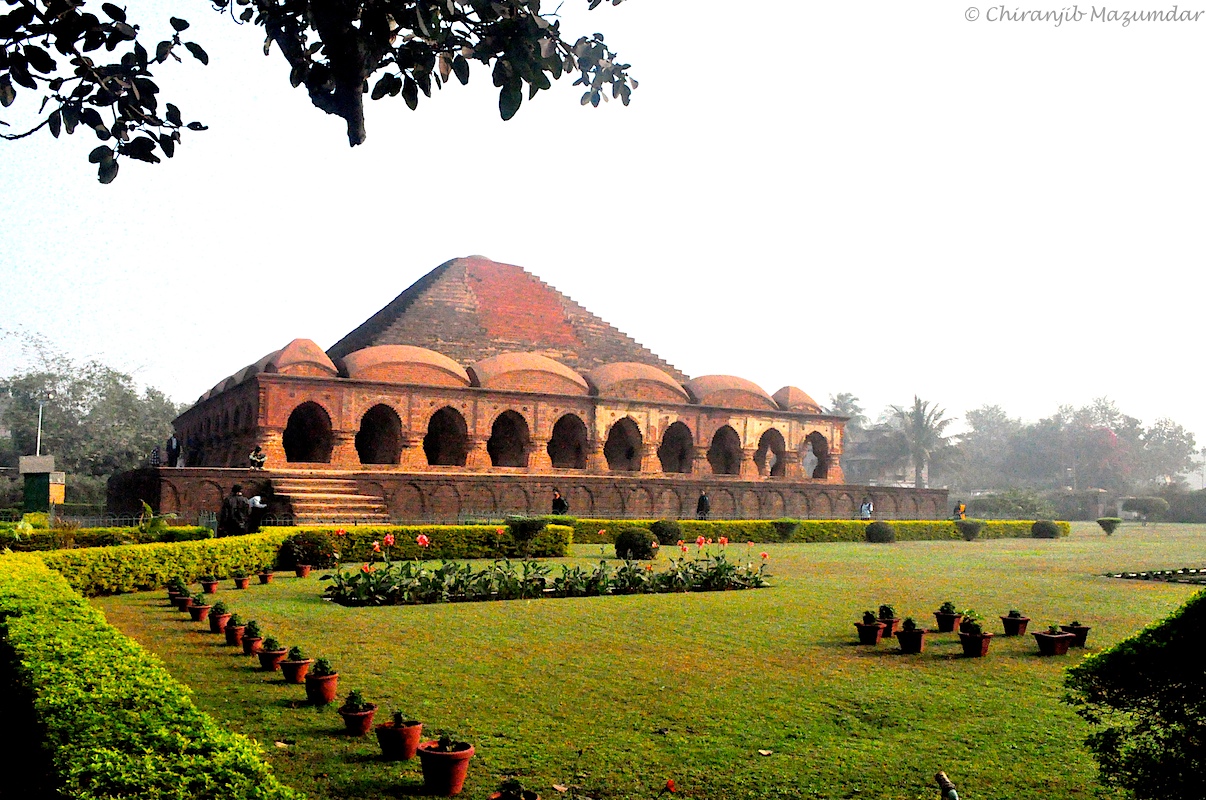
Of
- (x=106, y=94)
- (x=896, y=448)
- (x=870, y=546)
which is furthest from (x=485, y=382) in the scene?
(x=896, y=448)

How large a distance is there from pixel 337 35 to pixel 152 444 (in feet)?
164

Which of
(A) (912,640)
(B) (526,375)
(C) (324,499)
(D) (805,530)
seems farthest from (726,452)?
(A) (912,640)

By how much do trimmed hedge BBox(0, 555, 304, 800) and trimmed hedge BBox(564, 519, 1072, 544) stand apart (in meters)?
15.7

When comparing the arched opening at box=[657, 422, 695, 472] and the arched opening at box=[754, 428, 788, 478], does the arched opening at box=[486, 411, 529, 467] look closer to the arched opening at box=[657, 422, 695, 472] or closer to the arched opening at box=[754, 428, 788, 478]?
the arched opening at box=[657, 422, 695, 472]

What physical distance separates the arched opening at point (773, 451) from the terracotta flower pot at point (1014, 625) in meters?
24.4

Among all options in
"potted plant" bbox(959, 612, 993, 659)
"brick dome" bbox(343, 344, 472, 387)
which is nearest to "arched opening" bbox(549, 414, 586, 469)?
"brick dome" bbox(343, 344, 472, 387)

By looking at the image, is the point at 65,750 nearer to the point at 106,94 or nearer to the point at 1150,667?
the point at 106,94

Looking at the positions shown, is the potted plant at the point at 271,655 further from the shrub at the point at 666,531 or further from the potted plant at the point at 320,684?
the shrub at the point at 666,531

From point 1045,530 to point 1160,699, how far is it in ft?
90.6

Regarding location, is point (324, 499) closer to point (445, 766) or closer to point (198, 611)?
point (198, 611)

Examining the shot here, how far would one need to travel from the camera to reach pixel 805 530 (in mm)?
23531

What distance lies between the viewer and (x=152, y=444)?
4766cm

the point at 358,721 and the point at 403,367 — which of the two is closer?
the point at 358,721

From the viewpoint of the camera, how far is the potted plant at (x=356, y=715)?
5.21 m
